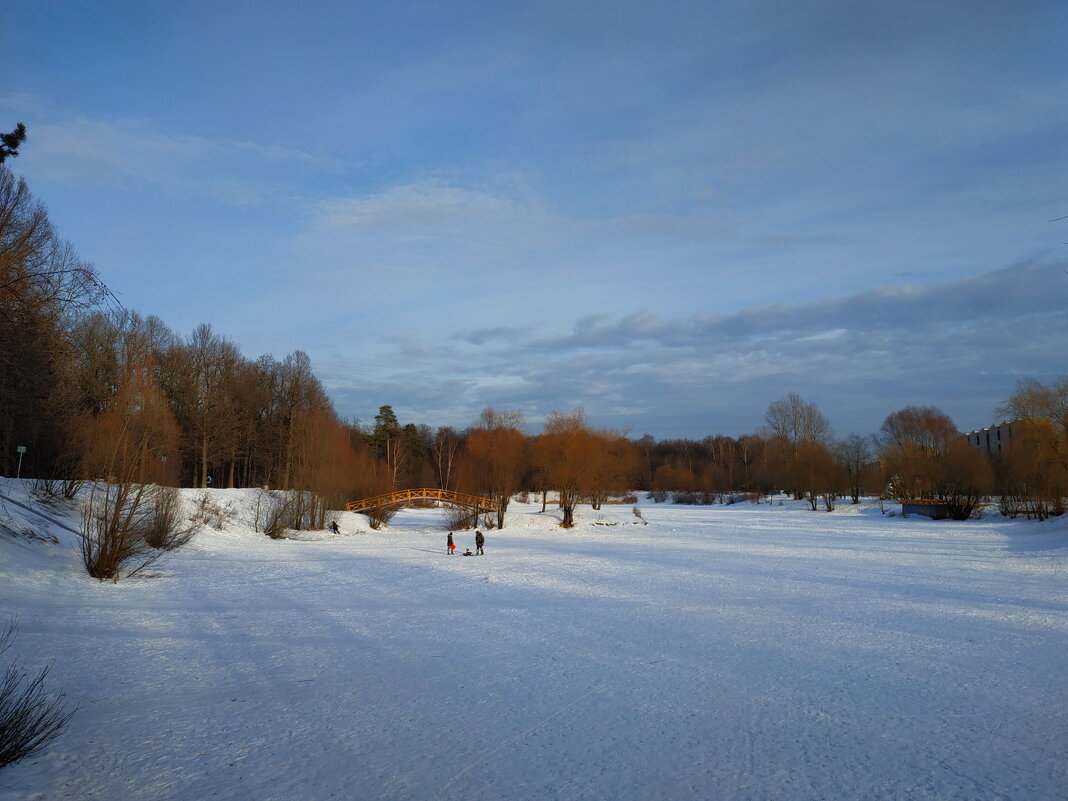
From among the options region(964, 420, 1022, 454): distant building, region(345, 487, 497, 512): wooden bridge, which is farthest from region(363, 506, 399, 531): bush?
region(964, 420, 1022, 454): distant building

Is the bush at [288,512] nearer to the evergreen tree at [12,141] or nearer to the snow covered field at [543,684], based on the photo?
the snow covered field at [543,684]

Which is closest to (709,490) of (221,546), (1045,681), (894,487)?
(894,487)

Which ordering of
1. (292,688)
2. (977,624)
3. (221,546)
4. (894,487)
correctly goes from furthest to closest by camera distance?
(894,487) < (221,546) < (977,624) < (292,688)

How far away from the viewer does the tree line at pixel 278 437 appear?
Result: 45.5ft

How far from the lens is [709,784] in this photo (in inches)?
239

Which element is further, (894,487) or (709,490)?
(709,490)

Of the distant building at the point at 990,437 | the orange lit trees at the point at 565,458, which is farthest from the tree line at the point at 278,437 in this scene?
the distant building at the point at 990,437

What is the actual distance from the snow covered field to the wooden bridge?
26.8 metres

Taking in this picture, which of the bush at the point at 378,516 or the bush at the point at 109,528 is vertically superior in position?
the bush at the point at 109,528

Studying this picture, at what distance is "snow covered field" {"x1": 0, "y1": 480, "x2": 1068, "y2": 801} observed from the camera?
6.16m

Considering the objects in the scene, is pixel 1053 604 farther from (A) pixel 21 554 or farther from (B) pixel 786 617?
(A) pixel 21 554

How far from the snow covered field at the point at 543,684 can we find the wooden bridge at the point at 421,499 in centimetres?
2684

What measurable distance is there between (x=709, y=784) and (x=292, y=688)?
17.4 ft

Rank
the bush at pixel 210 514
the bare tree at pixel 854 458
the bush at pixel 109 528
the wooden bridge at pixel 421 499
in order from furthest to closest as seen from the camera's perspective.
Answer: the bare tree at pixel 854 458, the wooden bridge at pixel 421 499, the bush at pixel 210 514, the bush at pixel 109 528
